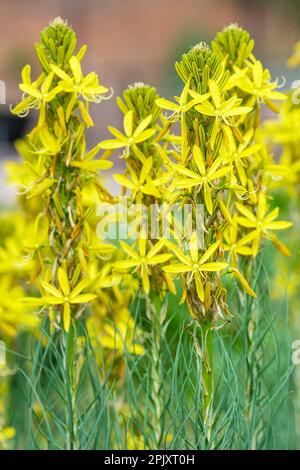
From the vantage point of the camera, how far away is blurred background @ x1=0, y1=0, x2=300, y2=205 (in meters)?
12.9

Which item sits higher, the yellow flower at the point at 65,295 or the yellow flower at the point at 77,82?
the yellow flower at the point at 77,82

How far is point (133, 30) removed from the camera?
14078 mm

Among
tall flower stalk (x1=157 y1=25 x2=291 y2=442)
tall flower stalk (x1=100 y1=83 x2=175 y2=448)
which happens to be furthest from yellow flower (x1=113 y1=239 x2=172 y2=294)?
tall flower stalk (x1=157 y1=25 x2=291 y2=442)

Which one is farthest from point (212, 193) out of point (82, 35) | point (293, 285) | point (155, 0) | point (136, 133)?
point (155, 0)

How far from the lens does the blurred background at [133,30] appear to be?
42.3 feet

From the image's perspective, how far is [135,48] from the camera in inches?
548

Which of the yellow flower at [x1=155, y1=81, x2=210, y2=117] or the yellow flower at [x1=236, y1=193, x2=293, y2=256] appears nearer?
the yellow flower at [x1=155, y1=81, x2=210, y2=117]

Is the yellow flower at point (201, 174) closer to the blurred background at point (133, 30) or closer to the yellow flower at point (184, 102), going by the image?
the yellow flower at point (184, 102)
